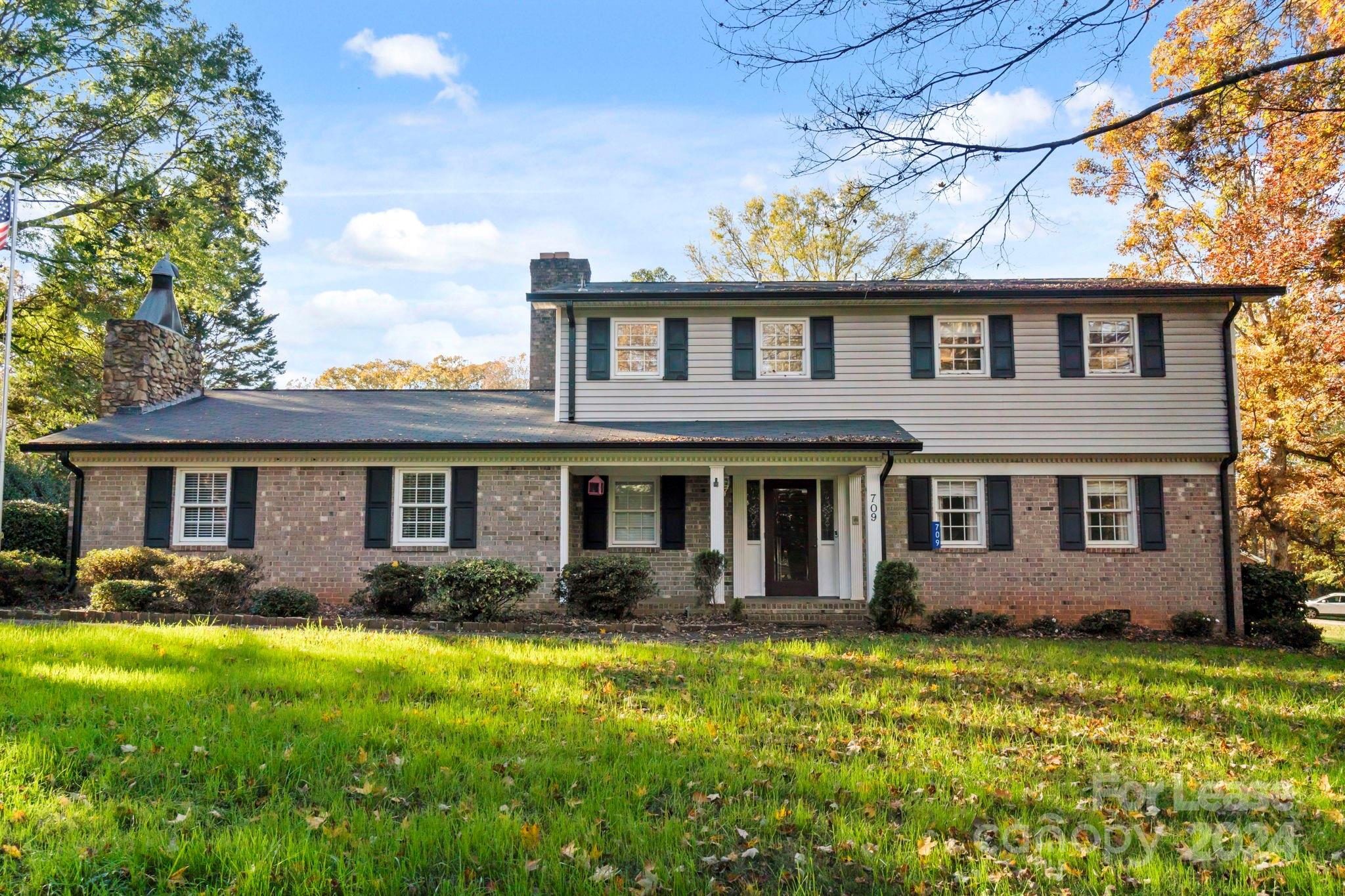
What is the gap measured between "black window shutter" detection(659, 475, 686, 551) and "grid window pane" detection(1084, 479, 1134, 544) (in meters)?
6.90

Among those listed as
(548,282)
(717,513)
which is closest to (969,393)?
(717,513)

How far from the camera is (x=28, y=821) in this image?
3.63 m

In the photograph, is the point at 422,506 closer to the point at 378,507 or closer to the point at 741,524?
the point at 378,507

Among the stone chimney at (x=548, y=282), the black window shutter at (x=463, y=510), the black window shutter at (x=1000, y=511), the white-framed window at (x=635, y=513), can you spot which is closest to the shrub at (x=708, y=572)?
the white-framed window at (x=635, y=513)

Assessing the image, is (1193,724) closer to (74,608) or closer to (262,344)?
(74,608)

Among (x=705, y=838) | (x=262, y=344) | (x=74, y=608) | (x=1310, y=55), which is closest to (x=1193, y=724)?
(x=705, y=838)

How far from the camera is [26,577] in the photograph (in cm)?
1165

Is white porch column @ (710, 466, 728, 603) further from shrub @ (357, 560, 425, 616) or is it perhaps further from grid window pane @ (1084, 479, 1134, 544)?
grid window pane @ (1084, 479, 1134, 544)

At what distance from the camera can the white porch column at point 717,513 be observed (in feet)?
42.0

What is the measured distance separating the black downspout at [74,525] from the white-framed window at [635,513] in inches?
333

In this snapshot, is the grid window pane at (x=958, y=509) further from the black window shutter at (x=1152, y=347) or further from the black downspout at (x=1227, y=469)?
the black downspout at (x=1227, y=469)

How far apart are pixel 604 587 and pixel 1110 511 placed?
28.8 feet

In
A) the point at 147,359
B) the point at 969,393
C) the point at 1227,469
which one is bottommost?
the point at 1227,469

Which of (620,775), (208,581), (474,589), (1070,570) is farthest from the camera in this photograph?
(1070,570)
